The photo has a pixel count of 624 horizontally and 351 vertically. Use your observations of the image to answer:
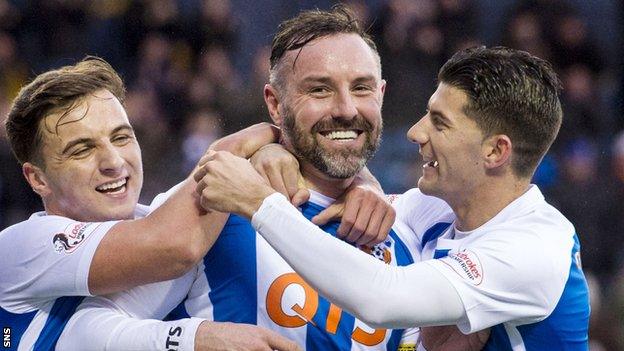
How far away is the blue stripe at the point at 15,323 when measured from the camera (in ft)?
12.7

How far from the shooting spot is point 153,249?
3.54m

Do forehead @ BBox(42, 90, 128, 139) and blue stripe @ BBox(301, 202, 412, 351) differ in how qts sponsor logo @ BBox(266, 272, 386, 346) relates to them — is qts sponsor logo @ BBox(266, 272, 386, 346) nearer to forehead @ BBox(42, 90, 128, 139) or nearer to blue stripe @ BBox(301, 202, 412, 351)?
blue stripe @ BBox(301, 202, 412, 351)

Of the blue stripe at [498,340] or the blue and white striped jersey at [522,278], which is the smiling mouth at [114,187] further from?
the blue stripe at [498,340]

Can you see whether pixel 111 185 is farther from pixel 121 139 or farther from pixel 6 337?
pixel 6 337

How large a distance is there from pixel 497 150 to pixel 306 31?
2.90 feet

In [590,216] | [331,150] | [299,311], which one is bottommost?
[590,216]

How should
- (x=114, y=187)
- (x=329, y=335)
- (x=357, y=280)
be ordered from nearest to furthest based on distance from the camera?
1. (x=357, y=280)
2. (x=329, y=335)
3. (x=114, y=187)

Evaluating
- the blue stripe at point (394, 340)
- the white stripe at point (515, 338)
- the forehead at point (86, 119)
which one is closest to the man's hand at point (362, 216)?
the blue stripe at point (394, 340)

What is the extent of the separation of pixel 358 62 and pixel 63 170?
1211mm

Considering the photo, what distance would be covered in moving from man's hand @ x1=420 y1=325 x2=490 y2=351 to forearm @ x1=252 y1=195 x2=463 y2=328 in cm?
29

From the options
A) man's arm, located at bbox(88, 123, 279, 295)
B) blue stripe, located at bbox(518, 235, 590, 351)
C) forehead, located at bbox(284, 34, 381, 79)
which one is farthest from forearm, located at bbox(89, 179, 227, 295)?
blue stripe, located at bbox(518, 235, 590, 351)

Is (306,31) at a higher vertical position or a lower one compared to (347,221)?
higher

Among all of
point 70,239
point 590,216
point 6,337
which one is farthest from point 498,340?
point 590,216

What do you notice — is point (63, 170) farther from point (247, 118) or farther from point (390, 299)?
point (247, 118)
